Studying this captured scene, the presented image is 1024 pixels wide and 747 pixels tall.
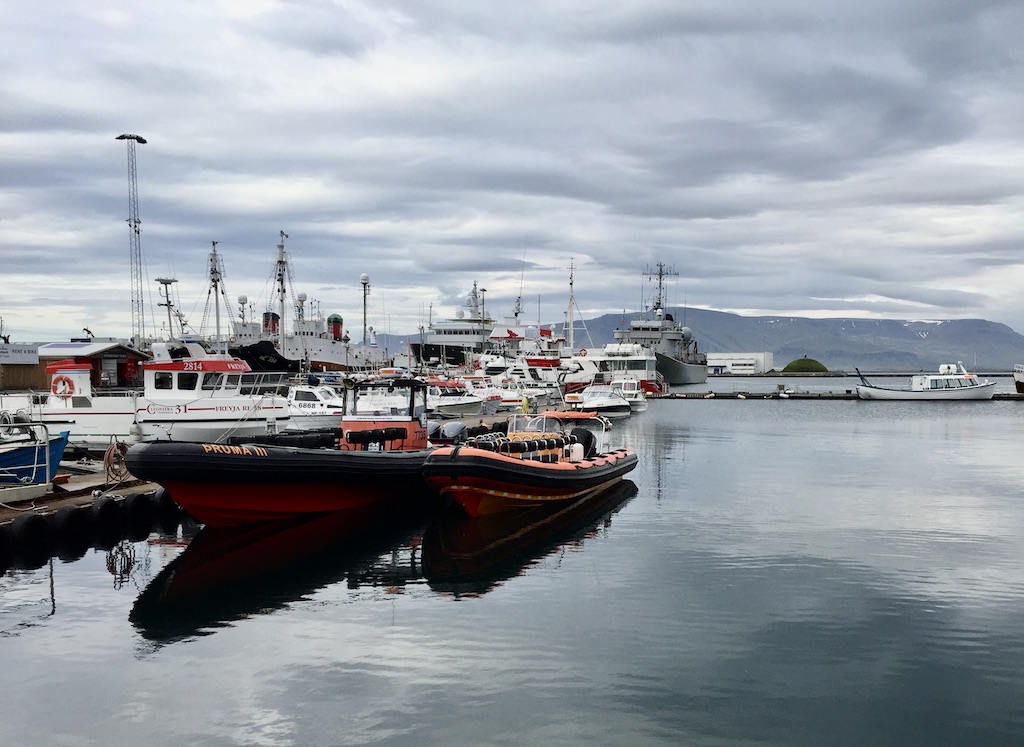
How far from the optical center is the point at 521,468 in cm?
2038

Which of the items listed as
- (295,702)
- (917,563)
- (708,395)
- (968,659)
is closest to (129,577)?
(295,702)

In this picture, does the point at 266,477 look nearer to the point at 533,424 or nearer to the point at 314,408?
the point at 533,424

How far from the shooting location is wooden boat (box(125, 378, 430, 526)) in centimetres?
1762

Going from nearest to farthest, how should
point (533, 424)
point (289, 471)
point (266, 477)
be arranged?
point (266, 477), point (289, 471), point (533, 424)

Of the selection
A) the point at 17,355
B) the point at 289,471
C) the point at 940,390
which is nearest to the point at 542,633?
the point at 289,471

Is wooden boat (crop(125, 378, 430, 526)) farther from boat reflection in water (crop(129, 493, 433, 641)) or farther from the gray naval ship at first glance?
the gray naval ship

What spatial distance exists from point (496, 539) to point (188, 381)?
46.9 feet

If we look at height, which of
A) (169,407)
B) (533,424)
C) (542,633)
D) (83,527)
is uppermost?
(169,407)

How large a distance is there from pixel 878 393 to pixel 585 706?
75.4 metres

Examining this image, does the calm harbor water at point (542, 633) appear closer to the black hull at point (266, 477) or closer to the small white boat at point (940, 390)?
the black hull at point (266, 477)

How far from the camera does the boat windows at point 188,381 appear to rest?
28.5 m

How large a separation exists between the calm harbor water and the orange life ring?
13.8 metres

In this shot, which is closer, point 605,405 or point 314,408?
point 314,408

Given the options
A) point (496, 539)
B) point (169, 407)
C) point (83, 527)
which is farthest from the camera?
point (169, 407)
